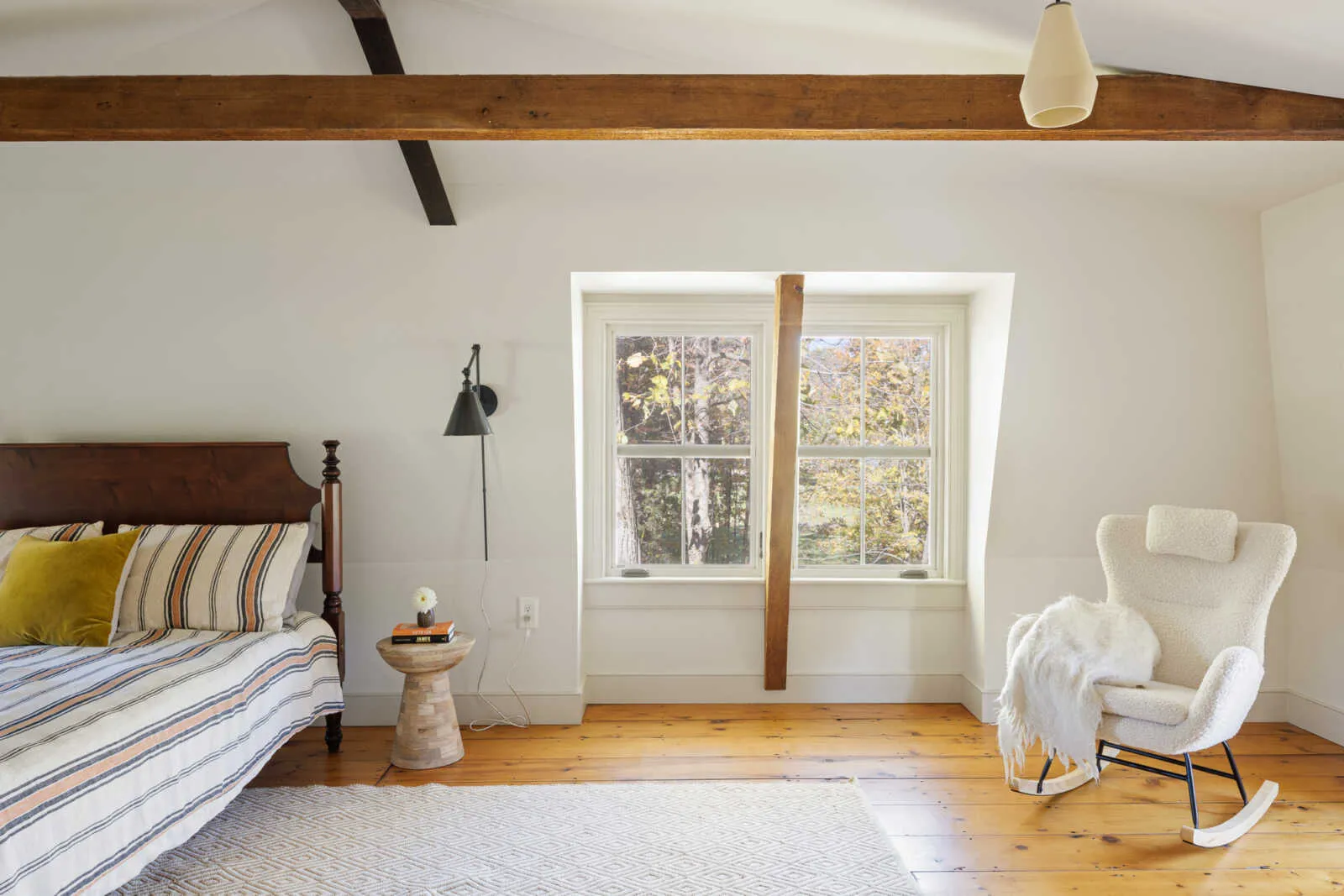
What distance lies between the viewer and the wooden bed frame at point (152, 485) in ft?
11.6

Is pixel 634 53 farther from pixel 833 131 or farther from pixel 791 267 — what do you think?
pixel 791 267

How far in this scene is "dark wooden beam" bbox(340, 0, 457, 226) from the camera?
268 cm

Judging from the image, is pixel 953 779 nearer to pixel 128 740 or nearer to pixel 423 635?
pixel 423 635

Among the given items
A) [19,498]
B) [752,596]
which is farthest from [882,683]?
[19,498]

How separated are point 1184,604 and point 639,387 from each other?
2398mm

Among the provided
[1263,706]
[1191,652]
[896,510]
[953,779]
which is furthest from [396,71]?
[1263,706]

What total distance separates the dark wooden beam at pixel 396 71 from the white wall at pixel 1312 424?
3251 mm

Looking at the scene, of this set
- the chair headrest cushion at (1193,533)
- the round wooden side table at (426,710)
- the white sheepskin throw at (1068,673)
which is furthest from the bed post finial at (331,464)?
the chair headrest cushion at (1193,533)

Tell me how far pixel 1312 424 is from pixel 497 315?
3256mm

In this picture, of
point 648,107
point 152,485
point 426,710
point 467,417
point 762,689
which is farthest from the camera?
point 762,689

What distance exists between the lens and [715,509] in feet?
13.8

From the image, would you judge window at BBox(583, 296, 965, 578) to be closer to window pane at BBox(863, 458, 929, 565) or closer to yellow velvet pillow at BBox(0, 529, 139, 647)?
window pane at BBox(863, 458, 929, 565)

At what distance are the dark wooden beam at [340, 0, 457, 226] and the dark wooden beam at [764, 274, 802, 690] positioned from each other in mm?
1424

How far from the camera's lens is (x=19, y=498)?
353 cm
